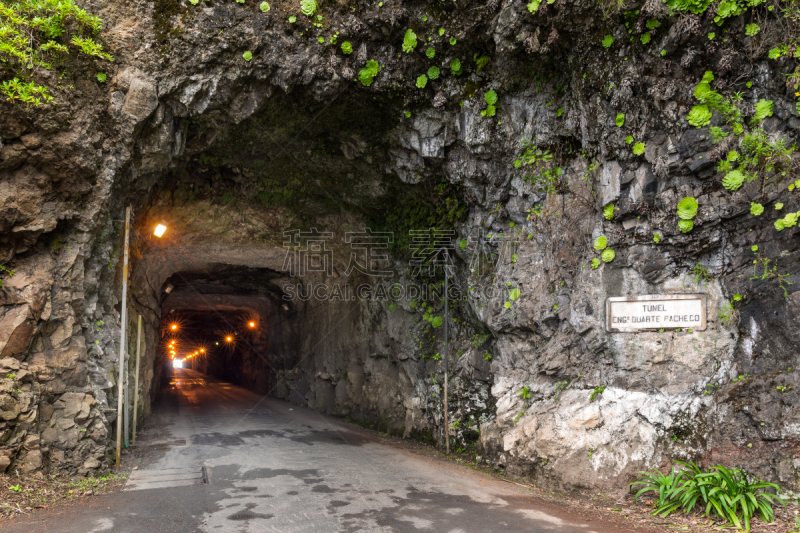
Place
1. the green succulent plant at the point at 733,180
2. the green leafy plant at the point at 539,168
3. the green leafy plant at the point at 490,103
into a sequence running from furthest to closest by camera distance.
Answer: the green leafy plant at the point at 490,103
the green leafy plant at the point at 539,168
the green succulent plant at the point at 733,180

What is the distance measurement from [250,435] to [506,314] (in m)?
7.21

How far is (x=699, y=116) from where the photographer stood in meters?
6.79

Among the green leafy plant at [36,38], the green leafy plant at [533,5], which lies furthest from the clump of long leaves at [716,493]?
the green leafy plant at [36,38]

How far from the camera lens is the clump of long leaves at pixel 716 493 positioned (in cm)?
559

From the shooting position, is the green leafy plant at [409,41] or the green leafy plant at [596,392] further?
the green leafy plant at [409,41]

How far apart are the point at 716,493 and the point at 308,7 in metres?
9.50

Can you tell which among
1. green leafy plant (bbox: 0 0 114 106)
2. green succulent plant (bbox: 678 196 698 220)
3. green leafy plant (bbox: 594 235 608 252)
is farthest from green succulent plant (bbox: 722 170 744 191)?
green leafy plant (bbox: 0 0 114 106)

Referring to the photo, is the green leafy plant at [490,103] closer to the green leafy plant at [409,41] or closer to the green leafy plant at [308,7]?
the green leafy plant at [409,41]

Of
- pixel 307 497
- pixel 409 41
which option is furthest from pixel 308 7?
pixel 307 497

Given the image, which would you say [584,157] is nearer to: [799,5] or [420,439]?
[799,5]

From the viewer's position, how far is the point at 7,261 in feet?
23.9

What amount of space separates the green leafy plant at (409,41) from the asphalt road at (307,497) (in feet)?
24.6

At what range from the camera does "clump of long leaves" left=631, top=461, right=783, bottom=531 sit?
18.3 feet

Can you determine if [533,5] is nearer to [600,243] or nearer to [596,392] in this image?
[600,243]
